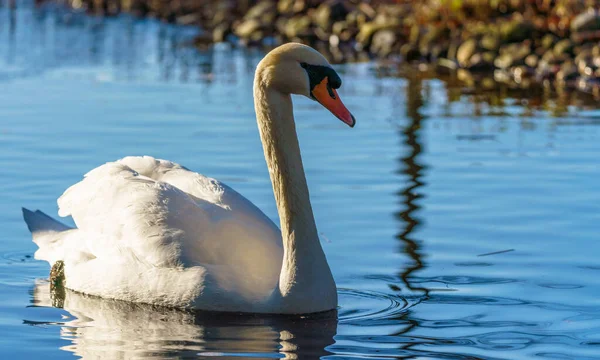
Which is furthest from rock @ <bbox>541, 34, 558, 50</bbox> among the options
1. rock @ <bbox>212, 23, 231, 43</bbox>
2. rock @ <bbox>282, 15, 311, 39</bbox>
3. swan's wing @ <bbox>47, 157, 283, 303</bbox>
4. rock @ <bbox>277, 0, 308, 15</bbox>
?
swan's wing @ <bbox>47, 157, 283, 303</bbox>

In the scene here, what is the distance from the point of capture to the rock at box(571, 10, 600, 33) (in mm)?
20391

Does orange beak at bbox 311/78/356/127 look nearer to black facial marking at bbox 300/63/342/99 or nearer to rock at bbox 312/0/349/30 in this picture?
black facial marking at bbox 300/63/342/99

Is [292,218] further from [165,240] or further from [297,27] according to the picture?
[297,27]

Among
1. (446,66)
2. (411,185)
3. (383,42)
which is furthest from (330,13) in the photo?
(411,185)

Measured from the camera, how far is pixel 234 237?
735 centimetres

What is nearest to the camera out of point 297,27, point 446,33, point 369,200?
point 369,200

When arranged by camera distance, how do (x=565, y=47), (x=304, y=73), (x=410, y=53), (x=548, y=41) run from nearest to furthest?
(x=304, y=73)
(x=565, y=47)
(x=548, y=41)
(x=410, y=53)

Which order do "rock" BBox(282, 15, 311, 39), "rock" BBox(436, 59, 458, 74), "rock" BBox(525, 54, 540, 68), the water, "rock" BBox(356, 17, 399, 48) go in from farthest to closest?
"rock" BBox(282, 15, 311, 39), "rock" BBox(356, 17, 399, 48), "rock" BBox(436, 59, 458, 74), "rock" BBox(525, 54, 540, 68), the water

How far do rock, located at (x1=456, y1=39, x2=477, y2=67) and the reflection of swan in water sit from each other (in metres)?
14.0

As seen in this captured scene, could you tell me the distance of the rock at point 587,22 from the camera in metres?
20.4

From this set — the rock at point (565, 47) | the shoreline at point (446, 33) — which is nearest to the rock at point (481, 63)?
the shoreline at point (446, 33)

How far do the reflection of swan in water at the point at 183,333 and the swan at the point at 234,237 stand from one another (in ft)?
0.22

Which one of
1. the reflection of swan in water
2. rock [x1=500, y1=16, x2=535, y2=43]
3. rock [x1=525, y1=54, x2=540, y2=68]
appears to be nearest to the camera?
the reflection of swan in water

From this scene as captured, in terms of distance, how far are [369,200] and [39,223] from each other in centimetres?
302
